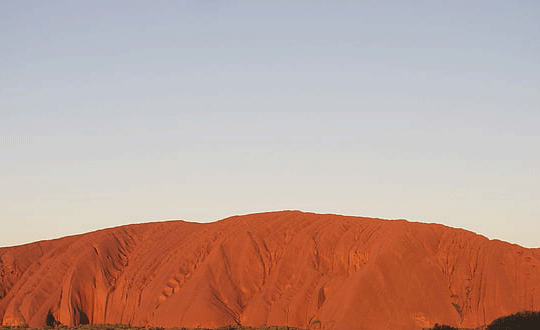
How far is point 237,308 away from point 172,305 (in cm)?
596

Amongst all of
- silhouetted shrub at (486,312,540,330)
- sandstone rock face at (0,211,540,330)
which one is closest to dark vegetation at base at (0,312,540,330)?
silhouetted shrub at (486,312,540,330)

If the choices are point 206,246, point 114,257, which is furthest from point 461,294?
point 114,257

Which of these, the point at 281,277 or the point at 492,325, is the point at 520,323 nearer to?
the point at 492,325

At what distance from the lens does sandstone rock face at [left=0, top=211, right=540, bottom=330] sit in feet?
197

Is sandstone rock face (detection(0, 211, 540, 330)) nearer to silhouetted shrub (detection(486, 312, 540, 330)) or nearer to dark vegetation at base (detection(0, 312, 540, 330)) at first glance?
dark vegetation at base (detection(0, 312, 540, 330))

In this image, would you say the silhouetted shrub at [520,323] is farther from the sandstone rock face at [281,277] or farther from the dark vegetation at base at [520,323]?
the sandstone rock face at [281,277]

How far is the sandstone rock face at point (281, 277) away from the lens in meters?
60.1

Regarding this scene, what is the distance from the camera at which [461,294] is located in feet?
200

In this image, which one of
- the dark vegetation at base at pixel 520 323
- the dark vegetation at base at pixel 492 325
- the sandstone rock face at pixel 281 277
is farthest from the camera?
the sandstone rock face at pixel 281 277

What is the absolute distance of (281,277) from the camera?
6562 cm

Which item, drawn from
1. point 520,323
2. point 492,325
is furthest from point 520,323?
point 492,325

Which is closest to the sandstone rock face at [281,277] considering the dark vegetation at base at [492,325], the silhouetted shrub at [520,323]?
the dark vegetation at base at [492,325]

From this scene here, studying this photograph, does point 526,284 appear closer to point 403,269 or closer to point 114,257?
point 403,269

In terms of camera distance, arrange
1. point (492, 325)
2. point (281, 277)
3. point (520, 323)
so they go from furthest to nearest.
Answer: point (281, 277) → point (492, 325) → point (520, 323)
